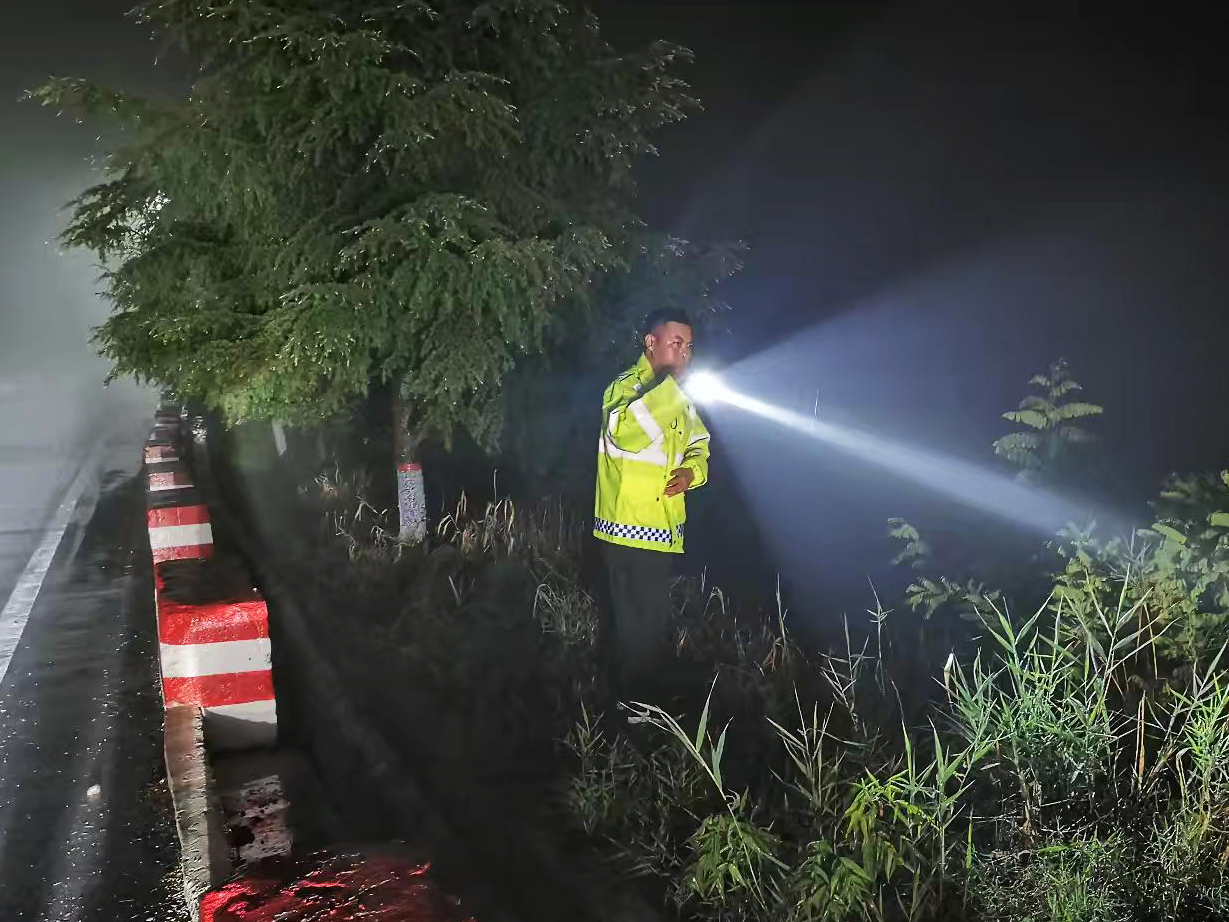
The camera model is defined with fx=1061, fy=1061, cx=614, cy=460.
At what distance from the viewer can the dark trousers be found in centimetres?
438

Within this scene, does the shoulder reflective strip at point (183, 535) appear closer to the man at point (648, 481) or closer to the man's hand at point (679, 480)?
the man at point (648, 481)

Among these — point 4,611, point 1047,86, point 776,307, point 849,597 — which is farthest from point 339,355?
point 1047,86

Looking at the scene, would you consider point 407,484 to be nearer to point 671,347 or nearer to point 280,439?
point 671,347

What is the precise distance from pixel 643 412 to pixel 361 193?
116 inches

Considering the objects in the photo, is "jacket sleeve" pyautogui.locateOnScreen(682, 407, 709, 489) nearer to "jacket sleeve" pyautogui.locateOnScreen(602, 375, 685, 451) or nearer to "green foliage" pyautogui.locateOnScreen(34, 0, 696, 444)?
"jacket sleeve" pyautogui.locateOnScreen(602, 375, 685, 451)

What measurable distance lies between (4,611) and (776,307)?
7.37 metres

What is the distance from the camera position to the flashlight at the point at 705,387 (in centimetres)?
872

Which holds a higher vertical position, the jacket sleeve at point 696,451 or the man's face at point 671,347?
the man's face at point 671,347

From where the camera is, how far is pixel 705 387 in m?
9.03

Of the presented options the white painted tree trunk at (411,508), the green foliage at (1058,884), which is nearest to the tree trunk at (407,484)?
the white painted tree trunk at (411,508)

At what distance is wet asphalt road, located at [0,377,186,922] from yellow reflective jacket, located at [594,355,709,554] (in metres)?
2.10

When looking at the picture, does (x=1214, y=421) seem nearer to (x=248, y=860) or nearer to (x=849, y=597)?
(x=849, y=597)

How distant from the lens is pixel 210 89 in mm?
5598

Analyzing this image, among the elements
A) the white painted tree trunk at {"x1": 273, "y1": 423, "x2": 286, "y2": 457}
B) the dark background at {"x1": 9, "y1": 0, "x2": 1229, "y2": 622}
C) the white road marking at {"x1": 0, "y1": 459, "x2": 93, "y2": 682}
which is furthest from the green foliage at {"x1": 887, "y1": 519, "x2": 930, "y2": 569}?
the white painted tree trunk at {"x1": 273, "y1": 423, "x2": 286, "y2": 457}
